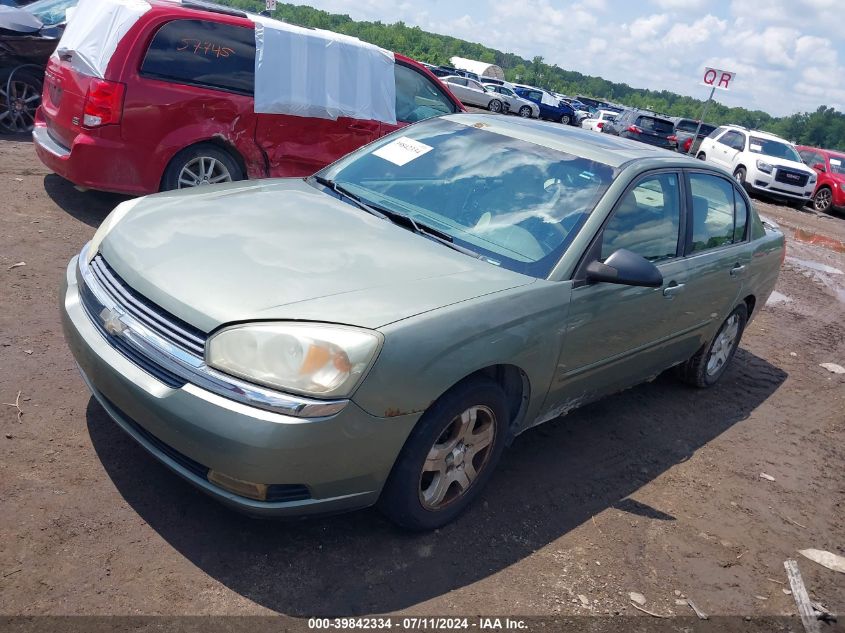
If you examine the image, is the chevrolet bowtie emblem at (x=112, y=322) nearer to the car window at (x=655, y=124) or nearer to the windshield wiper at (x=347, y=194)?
the windshield wiper at (x=347, y=194)

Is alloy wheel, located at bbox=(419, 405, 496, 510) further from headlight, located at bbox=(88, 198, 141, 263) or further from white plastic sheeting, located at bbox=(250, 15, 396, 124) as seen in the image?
white plastic sheeting, located at bbox=(250, 15, 396, 124)

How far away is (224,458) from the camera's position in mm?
2645

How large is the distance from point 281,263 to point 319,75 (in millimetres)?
4935

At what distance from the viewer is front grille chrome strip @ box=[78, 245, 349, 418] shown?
2.62 metres

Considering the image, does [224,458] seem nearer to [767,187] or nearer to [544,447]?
[544,447]

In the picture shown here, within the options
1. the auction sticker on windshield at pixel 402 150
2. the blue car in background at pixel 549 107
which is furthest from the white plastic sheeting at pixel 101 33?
the blue car in background at pixel 549 107

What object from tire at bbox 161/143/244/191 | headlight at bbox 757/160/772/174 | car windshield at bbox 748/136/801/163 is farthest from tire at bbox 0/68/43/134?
car windshield at bbox 748/136/801/163

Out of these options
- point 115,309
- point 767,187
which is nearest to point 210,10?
point 115,309

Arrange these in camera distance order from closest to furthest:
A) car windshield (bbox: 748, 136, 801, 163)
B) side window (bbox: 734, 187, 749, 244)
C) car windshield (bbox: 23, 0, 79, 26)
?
side window (bbox: 734, 187, 749, 244), car windshield (bbox: 23, 0, 79, 26), car windshield (bbox: 748, 136, 801, 163)

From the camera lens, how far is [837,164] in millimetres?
21172

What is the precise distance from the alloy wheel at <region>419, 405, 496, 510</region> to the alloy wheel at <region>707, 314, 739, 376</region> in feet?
9.06

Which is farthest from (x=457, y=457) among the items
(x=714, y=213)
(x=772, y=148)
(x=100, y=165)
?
(x=772, y=148)

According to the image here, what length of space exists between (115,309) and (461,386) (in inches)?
55.5

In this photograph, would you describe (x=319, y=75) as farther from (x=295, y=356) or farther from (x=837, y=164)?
(x=837, y=164)
